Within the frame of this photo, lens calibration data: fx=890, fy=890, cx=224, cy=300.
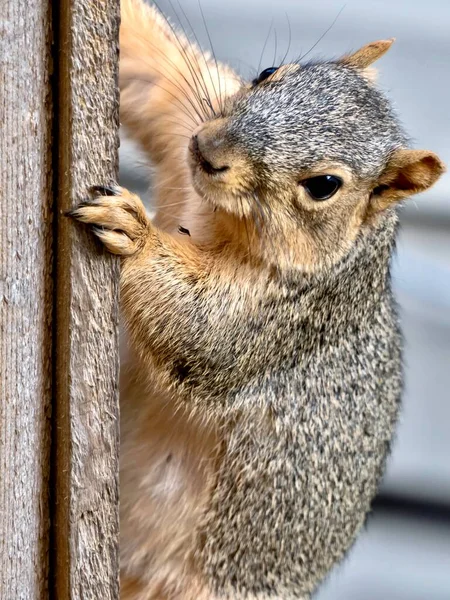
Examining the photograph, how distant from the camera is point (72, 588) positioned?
1048mm

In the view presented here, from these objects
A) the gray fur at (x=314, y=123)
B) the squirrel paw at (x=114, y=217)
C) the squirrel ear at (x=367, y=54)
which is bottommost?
the squirrel paw at (x=114, y=217)

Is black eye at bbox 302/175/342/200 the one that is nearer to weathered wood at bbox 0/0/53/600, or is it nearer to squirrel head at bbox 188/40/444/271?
squirrel head at bbox 188/40/444/271

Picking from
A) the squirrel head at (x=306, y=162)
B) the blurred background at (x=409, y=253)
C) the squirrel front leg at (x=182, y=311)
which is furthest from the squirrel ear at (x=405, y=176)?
the blurred background at (x=409, y=253)

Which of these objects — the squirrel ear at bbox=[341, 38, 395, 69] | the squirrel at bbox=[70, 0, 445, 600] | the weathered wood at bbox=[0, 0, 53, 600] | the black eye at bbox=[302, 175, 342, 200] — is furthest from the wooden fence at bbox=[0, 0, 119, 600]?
the squirrel ear at bbox=[341, 38, 395, 69]

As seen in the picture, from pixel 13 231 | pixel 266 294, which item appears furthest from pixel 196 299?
pixel 13 231

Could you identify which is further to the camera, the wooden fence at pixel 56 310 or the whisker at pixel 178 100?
the whisker at pixel 178 100

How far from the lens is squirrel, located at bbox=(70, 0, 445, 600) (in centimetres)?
121

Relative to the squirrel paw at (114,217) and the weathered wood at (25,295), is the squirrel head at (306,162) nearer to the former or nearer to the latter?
the squirrel paw at (114,217)

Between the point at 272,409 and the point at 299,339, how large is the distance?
12cm

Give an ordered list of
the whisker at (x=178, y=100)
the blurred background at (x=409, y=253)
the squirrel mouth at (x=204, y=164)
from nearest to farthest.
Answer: the squirrel mouth at (x=204, y=164) → the whisker at (x=178, y=100) → the blurred background at (x=409, y=253)

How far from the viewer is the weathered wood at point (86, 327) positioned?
0.96 meters

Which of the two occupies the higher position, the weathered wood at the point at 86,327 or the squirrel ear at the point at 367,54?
the squirrel ear at the point at 367,54

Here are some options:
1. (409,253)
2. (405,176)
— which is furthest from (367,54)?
(409,253)

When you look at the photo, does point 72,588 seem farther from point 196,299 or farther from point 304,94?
point 304,94
